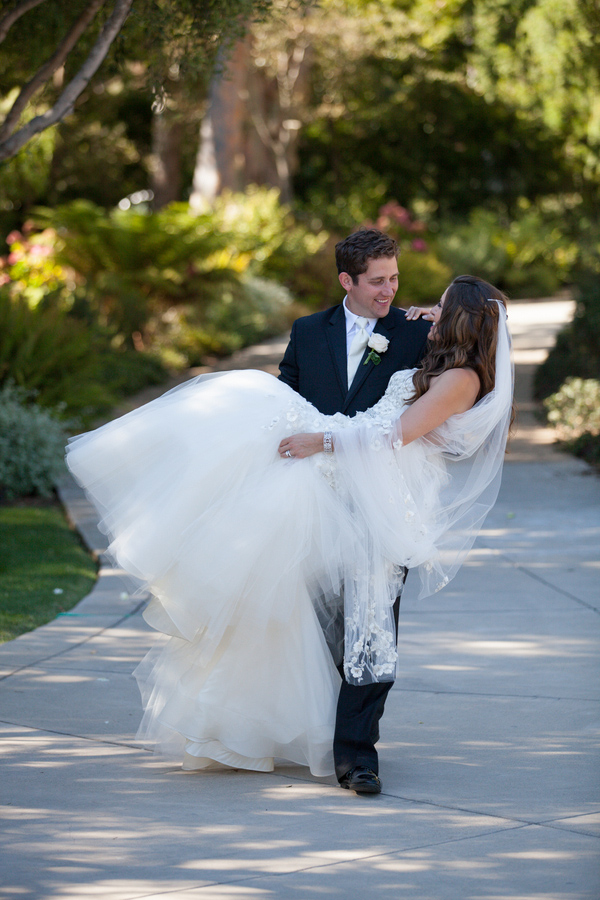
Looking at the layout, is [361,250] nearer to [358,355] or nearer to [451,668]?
[358,355]

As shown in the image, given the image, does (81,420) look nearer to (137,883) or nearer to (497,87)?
(137,883)

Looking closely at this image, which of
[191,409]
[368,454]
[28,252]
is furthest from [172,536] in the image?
[28,252]

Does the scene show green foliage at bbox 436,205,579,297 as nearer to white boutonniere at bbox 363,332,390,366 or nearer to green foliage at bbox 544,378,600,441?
green foliage at bbox 544,378,600,441

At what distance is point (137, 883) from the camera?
2.90 metres

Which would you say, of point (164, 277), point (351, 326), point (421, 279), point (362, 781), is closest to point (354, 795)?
point (362, 781)

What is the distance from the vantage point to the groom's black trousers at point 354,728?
363 cm

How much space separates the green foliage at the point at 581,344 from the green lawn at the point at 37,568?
6.25 meters

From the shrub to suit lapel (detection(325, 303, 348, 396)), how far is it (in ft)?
17.9

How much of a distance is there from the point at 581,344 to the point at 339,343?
830 cm

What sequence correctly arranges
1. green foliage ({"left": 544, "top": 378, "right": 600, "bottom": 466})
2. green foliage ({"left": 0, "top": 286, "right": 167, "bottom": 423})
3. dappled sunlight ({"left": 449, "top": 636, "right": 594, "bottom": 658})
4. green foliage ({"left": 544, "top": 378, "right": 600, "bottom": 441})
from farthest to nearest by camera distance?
green foliage ({"left": 544, "top": 378, "right": 600, "bottom": 441}) → green foliage ({"left": 544, "top": 378, "right": 600, "bottom": 466}) → green foliage ({"left": 0, "top": 286, "right": 167, "bottom": 423}) → dappled sunlight ({"left": 449, "top": 636, "right": 594, "bottom": 658})

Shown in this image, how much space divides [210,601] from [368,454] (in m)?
0.78

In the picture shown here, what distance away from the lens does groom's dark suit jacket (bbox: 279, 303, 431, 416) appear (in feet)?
12.5

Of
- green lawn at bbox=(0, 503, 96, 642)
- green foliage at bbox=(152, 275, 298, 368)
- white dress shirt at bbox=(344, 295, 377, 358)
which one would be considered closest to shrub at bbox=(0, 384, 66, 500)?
green lawn at bbox=(0, 503, 96, 642)

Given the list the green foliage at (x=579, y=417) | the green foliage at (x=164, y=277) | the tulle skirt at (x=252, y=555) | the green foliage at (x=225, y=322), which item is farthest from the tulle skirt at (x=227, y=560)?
the green foliage at (x=225, y=322)
